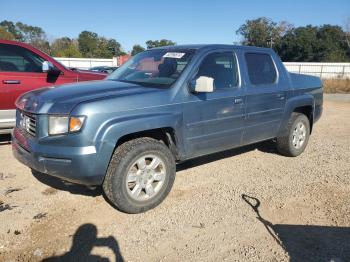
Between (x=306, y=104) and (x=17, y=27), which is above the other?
(x=17, y=27)

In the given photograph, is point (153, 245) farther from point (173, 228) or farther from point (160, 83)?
point (160, 83)

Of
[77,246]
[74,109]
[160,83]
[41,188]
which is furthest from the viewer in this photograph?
[41,188]

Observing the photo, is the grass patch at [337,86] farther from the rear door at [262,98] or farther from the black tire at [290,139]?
the rear door at [262,98]

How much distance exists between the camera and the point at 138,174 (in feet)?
13.5

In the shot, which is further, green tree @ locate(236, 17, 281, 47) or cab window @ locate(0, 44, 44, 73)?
green tree @ locate(236, 17, 281, 47)

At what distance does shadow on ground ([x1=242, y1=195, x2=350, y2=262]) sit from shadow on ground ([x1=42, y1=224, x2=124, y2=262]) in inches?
60.8

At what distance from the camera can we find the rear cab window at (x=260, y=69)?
5410 mm

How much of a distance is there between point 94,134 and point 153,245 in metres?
1.20

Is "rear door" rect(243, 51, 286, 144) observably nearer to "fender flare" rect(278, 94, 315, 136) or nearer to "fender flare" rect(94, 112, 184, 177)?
"fender flare" rect(278, 94, 315, 136)

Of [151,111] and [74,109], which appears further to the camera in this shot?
[151,111]

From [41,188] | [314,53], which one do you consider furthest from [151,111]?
[314,53]

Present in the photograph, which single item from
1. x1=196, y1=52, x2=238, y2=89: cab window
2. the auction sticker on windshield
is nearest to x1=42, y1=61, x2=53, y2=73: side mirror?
the auction sticker on windshield

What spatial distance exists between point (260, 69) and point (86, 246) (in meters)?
3.61

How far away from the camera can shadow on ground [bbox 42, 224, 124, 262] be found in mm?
3272
